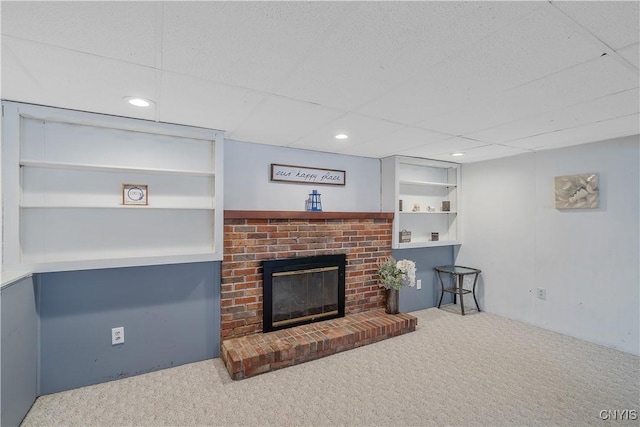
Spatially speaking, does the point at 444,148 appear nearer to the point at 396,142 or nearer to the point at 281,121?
the point at 396,142

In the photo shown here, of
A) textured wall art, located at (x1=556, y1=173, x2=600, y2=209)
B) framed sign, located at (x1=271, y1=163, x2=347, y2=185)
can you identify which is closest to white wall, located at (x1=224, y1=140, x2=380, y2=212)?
framed sign, located at (x1=271, y1=163, x2=347, y2=185)

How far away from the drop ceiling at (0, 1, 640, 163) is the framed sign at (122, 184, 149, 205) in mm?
591

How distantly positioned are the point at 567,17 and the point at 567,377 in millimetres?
2762

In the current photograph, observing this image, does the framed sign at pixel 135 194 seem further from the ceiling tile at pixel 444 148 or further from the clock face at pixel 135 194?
the ceiling tile at pixel 444 148

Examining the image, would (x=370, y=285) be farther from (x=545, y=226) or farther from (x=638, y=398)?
(x=638, y=398)

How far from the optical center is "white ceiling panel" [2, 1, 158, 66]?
1.11 meters

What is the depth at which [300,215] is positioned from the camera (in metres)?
3.25

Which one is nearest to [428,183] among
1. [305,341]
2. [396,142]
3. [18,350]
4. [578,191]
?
[396,142]

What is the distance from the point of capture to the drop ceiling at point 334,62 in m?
1.14

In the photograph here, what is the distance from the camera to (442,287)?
14.0 feet

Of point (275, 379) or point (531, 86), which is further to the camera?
point (275, 379)

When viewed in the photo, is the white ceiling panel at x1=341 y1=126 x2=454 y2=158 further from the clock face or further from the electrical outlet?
the electrical outlet

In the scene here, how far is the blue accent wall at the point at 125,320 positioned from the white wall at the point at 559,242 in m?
3.53

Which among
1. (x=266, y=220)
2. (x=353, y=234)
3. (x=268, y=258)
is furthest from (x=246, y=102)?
(x=353, y=234)
